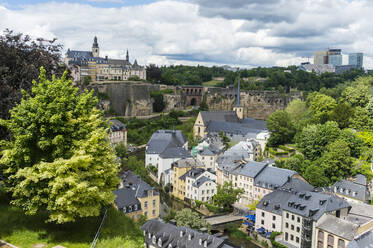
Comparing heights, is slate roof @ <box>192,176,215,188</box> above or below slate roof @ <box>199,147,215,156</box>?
below

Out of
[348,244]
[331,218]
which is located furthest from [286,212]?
[348,244]

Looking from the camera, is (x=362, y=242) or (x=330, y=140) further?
(x=330, y=140)

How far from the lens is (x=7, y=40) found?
555 inches

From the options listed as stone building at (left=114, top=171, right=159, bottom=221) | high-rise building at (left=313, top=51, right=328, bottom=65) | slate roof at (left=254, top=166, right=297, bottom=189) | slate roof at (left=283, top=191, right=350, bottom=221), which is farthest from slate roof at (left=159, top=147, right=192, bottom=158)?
high-rise building at (left=313, top=51, right=328, bottom=65)

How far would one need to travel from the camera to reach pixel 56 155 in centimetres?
1132

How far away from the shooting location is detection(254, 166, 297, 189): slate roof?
3283 cm

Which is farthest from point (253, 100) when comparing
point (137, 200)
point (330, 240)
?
point (330, 240)

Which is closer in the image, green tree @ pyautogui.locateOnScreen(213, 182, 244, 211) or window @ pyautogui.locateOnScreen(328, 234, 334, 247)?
window @ pyautogui.locateOnScreen(328, 234, 334, 247)

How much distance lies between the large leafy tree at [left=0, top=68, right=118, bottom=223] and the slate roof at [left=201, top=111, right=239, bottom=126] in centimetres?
4878

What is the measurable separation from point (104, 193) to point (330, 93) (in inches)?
2333

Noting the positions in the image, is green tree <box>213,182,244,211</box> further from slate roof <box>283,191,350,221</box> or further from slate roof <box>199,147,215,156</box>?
slate roof <box>199,147,215,156</box>

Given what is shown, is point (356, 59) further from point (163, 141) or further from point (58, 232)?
point (58, 232)

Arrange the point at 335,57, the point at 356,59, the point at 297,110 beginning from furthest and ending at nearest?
the point at 335,57, the point at 356,59, the point at 297,110

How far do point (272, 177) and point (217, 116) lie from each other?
29686 millimetres
